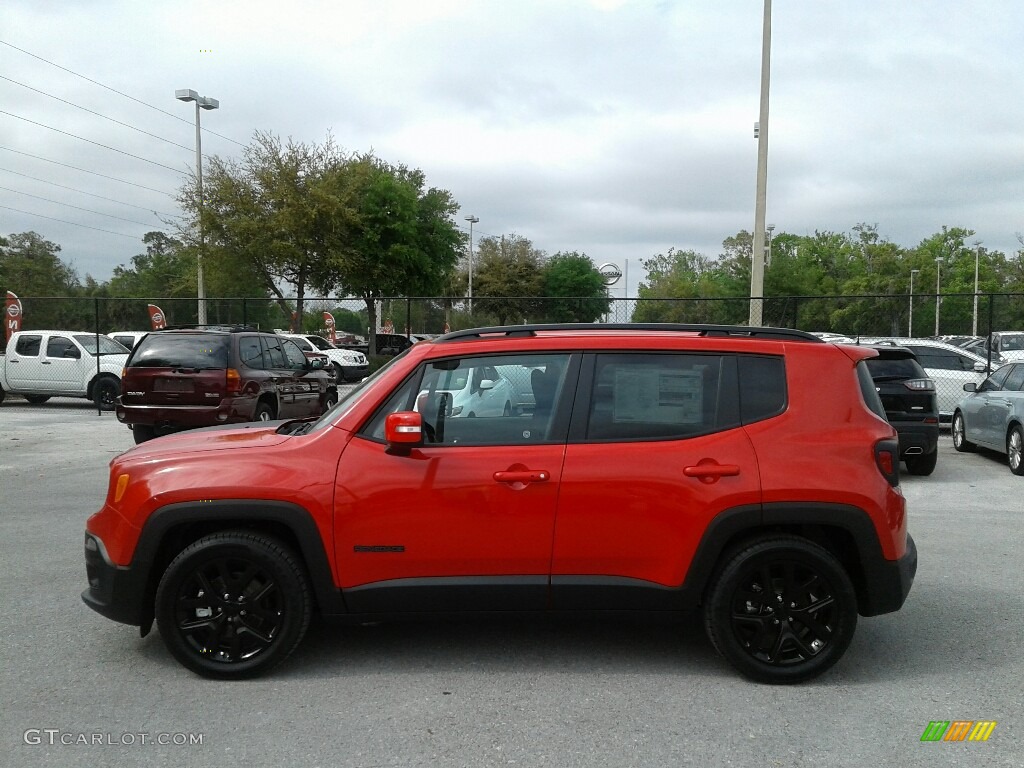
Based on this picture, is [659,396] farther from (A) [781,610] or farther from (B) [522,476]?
(A) [781,610]

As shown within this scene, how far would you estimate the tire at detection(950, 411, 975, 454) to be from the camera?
13.1m

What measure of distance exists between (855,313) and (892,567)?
17604 mm

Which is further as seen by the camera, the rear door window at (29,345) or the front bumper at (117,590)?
the rear door window at (29,345)

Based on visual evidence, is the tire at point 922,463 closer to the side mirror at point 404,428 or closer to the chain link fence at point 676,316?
the chain link fence at point 676,316

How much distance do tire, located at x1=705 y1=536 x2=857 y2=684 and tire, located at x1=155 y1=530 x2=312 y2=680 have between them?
2.06 metres

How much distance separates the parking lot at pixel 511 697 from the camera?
358 centimetres

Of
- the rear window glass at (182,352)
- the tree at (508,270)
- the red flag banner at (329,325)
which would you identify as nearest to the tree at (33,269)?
the tree at (508,270)

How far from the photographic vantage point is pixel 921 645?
484cm

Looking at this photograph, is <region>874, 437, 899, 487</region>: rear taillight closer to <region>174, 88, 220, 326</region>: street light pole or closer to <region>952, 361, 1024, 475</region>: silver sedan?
<region>952, 361, 1024, 475</region>: silver sedan

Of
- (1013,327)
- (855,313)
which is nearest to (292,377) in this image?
(855,313)

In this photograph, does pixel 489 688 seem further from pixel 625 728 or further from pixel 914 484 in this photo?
pixel 914 484

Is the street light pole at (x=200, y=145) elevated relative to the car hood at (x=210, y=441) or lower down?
elevated

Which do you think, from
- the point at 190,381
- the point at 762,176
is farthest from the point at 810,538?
the point at 762,176

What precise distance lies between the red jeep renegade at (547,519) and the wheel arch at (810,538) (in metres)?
0.01
